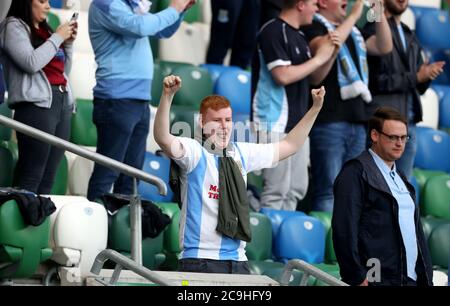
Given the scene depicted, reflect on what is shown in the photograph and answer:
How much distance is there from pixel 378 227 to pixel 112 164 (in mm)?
1345

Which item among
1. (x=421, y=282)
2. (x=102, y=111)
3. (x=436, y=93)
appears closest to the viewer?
(x=421, y=282)

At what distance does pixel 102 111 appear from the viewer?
24.6 ft

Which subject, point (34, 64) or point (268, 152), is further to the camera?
point (34, 64)

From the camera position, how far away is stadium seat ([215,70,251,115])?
9211 mm

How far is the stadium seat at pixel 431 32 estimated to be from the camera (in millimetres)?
10969

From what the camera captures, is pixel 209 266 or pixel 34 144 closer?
pixel 209 266

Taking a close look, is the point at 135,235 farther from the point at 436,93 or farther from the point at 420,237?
the point at 436,93

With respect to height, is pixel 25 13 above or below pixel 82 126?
above

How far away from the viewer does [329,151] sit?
27.5ft

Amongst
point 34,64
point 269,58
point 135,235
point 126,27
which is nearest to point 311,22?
point 269,58

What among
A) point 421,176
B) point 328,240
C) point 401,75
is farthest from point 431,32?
point 328,240

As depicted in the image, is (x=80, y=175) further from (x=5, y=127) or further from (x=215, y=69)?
(x=215, y=69)

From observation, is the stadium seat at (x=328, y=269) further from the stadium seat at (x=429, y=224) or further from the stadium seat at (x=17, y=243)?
the stadium seat at (x=17, y=243)
